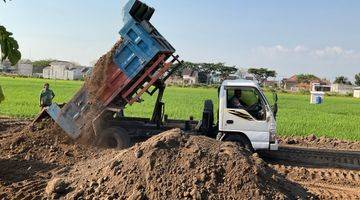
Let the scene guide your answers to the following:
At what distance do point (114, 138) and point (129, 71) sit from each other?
5.97 ft

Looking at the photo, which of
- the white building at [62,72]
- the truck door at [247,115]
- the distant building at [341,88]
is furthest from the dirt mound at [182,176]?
the distant building at [341,88]

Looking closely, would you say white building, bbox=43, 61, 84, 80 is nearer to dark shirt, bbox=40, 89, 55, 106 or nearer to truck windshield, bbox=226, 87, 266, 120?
dark shirt, bbox=40, 89, 55, 106

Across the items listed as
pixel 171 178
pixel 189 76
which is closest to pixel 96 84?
pixel 171 178

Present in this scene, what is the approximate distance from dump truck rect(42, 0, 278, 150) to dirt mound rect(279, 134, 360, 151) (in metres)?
4.94

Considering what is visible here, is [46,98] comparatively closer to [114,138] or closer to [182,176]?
[114,138]

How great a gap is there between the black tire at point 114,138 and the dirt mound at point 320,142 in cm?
638

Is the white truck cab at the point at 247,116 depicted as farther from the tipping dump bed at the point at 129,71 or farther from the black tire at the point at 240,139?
the tipping dump bed at the point at 129,71

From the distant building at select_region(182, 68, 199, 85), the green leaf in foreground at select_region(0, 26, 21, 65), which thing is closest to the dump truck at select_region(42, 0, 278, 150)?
the green leaf in foreground at select_region(0, 26, 21, 65)

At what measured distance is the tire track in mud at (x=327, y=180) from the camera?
9758 millimetres

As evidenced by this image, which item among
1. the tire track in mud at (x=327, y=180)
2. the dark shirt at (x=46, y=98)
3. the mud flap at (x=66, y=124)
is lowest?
the tire track in mud at (x=327, y=180)

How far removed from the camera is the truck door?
12.1 m

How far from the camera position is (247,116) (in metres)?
12.1

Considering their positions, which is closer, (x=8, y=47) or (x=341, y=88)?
(x=8, y=47)

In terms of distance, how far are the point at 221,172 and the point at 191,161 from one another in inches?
17.7
